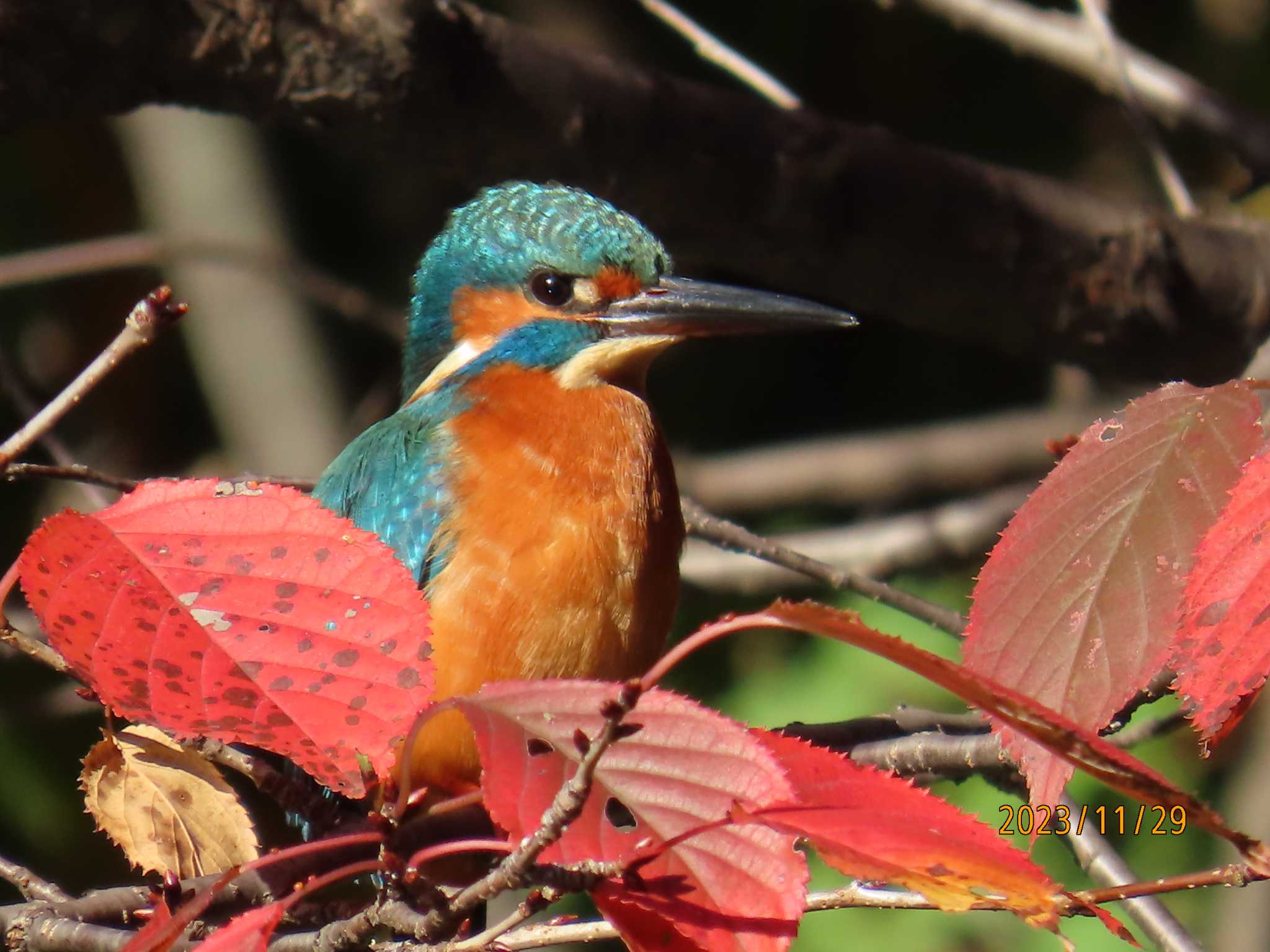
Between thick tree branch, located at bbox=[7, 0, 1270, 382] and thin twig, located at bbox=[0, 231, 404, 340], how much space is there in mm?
1363

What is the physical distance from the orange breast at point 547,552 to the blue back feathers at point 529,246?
0.74ft

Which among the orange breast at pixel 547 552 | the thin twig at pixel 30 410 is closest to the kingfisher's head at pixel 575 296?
the orange breast at pixel 547 552

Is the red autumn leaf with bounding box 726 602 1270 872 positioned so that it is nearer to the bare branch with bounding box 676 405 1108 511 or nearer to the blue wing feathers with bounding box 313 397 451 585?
the blue wing feathers with bounding box 313 397 451 585

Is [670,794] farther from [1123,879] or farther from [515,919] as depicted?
[1123,879]

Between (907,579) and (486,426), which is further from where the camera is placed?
(907,579)

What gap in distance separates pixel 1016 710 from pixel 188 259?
150 inches

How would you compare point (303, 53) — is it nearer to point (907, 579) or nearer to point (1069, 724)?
point (1069, 724)

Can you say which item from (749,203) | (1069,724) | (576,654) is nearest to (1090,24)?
(749,203)

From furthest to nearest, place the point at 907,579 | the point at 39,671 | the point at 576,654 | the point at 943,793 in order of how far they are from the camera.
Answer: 1. the point at 39,671
2. the point at 907,579
3. the point at 943,793
4. the point at 576,654

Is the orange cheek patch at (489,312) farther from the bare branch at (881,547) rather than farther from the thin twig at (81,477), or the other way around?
the bare branch at (881,547)

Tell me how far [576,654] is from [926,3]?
6.46 ft

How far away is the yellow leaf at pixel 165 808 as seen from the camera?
1697mm

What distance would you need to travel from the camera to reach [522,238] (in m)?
2.81

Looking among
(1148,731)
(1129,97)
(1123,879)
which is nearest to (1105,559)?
(1123,879)
